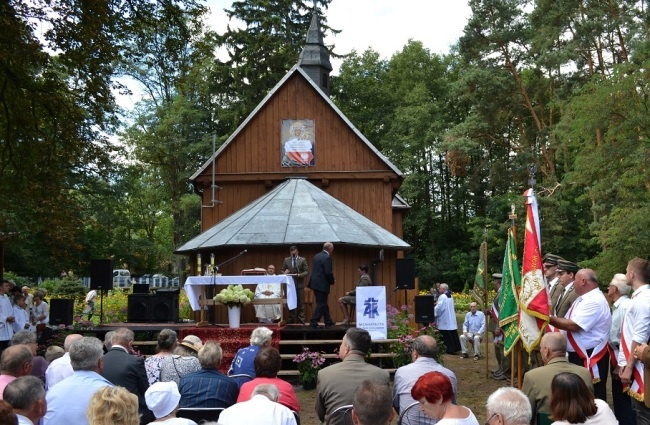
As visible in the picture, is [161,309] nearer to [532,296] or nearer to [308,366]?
[308,366]

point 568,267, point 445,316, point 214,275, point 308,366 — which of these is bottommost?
point 308,366

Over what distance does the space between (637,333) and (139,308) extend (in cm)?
1154

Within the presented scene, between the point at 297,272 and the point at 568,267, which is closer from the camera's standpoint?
the point at 568,267

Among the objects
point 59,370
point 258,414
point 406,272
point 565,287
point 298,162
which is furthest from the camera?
point 298,162

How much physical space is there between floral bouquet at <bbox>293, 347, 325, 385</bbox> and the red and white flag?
5388 millimetres

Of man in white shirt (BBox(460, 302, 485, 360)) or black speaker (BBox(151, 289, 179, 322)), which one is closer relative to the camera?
black speaker (BBox(151, 289, 179, 322))

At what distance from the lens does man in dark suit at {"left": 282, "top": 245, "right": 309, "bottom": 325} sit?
54.1 feet

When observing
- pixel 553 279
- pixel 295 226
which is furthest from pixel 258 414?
pixel 295 226

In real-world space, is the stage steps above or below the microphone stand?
below

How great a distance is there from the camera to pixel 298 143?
24000 mm

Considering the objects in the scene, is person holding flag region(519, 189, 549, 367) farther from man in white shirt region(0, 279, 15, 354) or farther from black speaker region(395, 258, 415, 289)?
man in white shirt region(0, 279, 15, 354)

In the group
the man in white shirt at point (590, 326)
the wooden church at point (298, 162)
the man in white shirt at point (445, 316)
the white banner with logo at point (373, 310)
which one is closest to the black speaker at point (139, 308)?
the white banner with logo at point (373, 310)

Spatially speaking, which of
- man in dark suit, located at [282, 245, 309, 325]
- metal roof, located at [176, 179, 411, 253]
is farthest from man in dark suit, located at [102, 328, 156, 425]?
metal roof, located at [176, 179, 411, 253]

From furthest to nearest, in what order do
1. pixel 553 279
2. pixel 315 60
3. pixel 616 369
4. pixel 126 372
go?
pixel 315 60 < pixel 553 279 < pixel 616 369 < pixel 126 372
